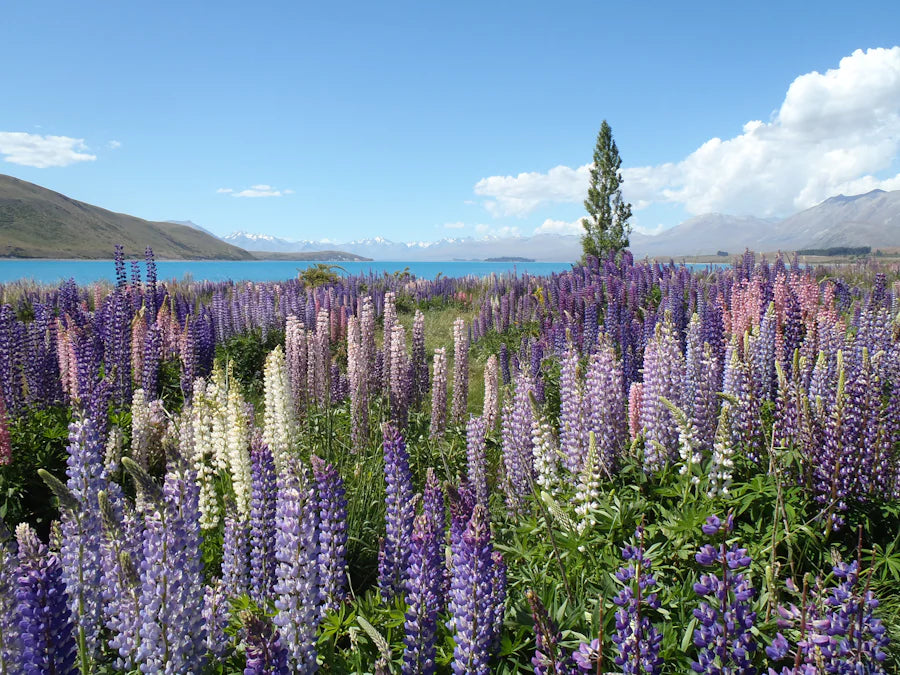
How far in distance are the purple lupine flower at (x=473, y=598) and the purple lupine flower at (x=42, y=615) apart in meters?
1.48

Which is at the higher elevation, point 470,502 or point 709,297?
point 709,297

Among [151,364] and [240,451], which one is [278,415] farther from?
[151,364]

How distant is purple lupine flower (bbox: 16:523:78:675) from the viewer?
188cm

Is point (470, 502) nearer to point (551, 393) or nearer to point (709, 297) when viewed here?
point (551, 393)

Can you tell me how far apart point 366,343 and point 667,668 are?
4.99 meters

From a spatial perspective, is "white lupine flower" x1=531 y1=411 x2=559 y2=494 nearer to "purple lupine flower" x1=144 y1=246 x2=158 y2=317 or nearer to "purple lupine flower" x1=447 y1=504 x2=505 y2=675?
"purple lupine flower" x1=447 y1=504 x2=505 y2=675

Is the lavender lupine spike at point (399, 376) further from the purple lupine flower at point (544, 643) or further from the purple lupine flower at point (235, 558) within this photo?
the purple lupine flower at point (544, 643)

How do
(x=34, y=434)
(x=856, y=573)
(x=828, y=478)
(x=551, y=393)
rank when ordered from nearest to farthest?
(x=856, y=573), (x=828, y=478), (x=34, y=434), (x=551, y=393)

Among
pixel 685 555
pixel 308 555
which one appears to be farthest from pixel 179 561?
pixel 685 555

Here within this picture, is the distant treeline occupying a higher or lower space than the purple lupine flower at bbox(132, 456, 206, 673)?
higher

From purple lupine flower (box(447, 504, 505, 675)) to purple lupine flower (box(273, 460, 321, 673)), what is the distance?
2.04 feet

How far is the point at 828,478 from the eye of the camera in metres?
3.48

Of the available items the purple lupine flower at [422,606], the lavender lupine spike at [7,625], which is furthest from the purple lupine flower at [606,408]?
the lavender lupine spike at [7,625]

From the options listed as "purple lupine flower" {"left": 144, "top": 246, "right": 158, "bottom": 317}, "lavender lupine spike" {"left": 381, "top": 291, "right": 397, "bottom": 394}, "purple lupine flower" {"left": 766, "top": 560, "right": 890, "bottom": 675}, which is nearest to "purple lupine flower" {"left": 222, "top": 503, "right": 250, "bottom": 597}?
"purple lupine flower" {"left": 766, "top": 560, "right": 890, "bottom": 675}
